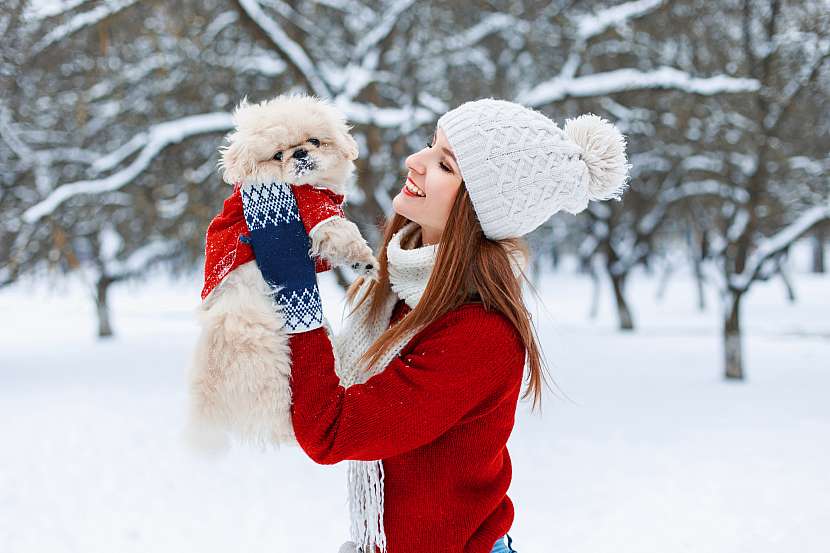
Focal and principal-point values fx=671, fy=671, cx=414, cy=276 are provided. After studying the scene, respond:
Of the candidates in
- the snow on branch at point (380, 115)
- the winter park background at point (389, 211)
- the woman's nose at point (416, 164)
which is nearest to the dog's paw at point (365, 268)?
the woman's nose at point (416, 164)

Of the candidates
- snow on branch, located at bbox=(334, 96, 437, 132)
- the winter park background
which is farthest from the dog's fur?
snow on branch, located at bbox=(334, 96, 437, 132)

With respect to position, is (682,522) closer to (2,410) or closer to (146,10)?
(146,10)

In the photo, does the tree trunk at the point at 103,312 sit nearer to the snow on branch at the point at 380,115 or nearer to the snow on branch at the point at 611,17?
the snow on branch at the point at 380,115

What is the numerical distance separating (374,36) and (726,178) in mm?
Answer: 6153

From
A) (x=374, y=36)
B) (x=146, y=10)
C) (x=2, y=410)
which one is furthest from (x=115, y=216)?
(x=374, y=36)

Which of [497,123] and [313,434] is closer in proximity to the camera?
[313,434]

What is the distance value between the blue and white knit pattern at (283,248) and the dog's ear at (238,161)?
3 centimetres

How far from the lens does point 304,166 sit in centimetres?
144

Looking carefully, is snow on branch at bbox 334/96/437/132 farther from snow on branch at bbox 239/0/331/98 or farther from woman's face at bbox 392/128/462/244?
woman's face at bbox 392/128/462/244

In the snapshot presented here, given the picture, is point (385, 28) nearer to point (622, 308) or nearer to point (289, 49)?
point (289, 49)

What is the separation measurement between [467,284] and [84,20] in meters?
5.45

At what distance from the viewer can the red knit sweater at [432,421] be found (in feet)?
4.59

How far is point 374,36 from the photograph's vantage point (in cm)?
679

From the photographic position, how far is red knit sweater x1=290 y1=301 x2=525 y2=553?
4.59 feet
